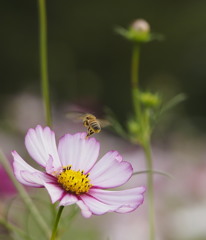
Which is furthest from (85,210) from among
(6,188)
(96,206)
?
(6,188)

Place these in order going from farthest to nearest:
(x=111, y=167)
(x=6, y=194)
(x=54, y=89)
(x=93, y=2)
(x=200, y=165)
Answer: (x=93, y=2) < (x=54, y=89) < (x=200, y=165) < (x=6, y=194) < (x=111, y=167)

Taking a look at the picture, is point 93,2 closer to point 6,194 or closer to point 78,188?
point 6,194

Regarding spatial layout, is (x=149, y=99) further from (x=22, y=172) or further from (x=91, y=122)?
(x=22, y=172)

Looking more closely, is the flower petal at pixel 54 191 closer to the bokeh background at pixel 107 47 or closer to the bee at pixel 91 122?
the bee at pixel 91 122

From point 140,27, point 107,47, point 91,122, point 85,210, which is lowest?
point 85,210

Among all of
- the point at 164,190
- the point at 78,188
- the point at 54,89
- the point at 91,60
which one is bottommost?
the point at 78,188

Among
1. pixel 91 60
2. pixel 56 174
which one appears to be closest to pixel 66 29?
pixel 91 60
